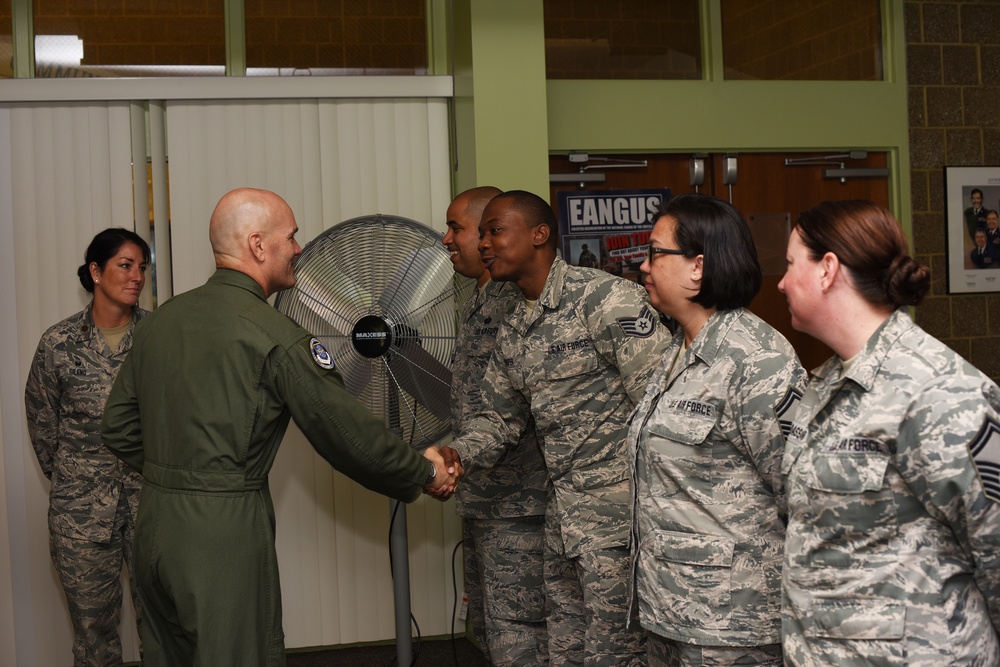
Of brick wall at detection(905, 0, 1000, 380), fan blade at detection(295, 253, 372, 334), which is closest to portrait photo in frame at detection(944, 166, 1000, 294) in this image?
brick wall at detection(905, 0, 1000, 380)

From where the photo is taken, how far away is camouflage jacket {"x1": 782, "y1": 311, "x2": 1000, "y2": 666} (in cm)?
140

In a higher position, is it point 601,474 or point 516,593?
point 601,474

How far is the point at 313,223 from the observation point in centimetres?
408

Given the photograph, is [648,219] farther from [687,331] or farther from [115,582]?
[115,582]

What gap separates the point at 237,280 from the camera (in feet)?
7.70

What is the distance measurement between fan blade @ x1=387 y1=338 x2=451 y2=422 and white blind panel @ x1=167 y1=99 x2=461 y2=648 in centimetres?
96

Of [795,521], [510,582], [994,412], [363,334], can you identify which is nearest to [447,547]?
[510,582]

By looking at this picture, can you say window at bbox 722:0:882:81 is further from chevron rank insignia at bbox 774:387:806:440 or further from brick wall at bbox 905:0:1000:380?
chevron rank insignia at bbox 774:387:806:440

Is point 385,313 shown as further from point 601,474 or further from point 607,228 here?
point 607,228

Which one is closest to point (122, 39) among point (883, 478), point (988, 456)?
point (883, 478)

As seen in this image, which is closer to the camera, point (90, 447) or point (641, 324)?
point (641, 324)

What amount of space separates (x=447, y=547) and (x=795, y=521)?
2.75 metres

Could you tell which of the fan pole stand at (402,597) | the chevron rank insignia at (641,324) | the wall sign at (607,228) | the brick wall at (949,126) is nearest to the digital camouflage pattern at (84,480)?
the fan pole stand at (402,597)

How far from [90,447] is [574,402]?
187 cm
